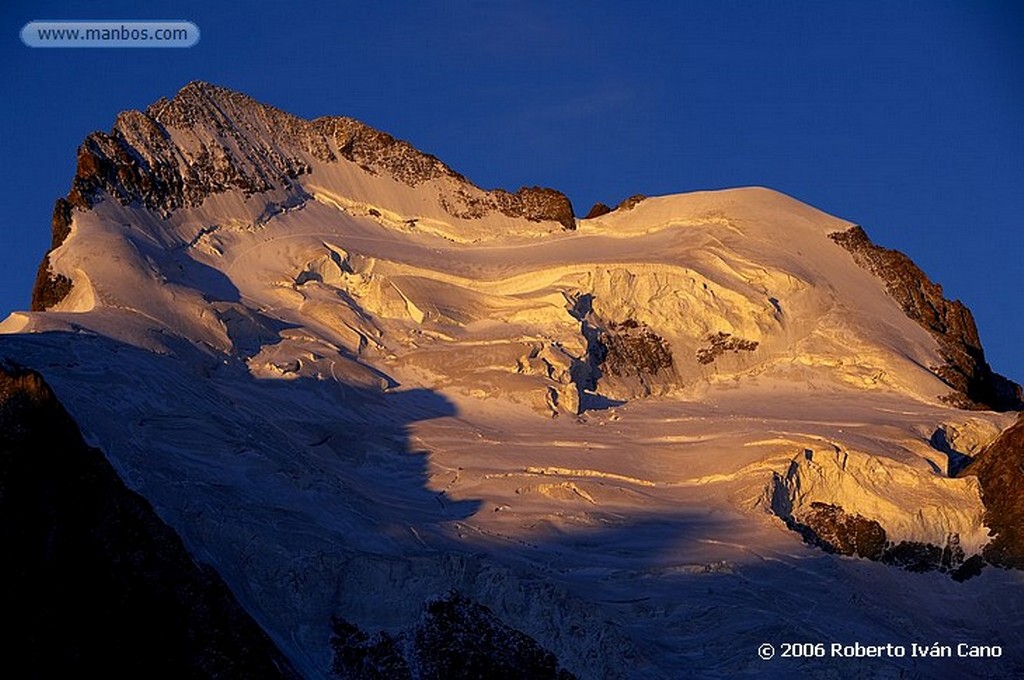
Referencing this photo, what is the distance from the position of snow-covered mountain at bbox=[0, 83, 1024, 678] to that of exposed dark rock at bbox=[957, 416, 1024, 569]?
0.56ft

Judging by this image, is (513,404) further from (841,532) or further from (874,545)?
(874,545)

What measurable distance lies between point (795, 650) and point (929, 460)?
50.1 ft

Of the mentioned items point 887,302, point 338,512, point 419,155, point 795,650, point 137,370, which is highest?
point 419,155

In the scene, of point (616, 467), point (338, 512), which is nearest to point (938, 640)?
point (616, 467)

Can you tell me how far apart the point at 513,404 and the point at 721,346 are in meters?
11.2

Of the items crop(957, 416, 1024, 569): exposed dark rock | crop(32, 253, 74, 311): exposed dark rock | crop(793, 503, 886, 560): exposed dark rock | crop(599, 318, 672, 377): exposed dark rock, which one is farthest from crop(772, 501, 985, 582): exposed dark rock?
crop(32, 253, 74, 311): exposed dark rock

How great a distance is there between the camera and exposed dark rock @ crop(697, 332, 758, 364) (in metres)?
80.3

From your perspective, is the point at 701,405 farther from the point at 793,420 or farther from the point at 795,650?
the point at 795,650

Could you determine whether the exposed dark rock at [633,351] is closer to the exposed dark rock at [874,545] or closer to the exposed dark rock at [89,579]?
the exposed dark rock at [874,545]

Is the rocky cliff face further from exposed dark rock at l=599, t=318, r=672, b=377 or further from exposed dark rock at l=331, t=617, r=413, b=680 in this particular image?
exposed dark rock at l=331, t=617, r=413, b=680

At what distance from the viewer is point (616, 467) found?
68.3 meters

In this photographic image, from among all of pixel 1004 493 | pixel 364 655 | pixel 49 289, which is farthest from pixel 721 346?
pixel 364 655

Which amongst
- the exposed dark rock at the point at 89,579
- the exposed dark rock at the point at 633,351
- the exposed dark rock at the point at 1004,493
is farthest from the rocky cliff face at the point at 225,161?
the exposed dark rock at the point at 1004,493

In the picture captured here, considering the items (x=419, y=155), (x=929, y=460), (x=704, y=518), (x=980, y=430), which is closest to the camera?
(x=704, y=518)
